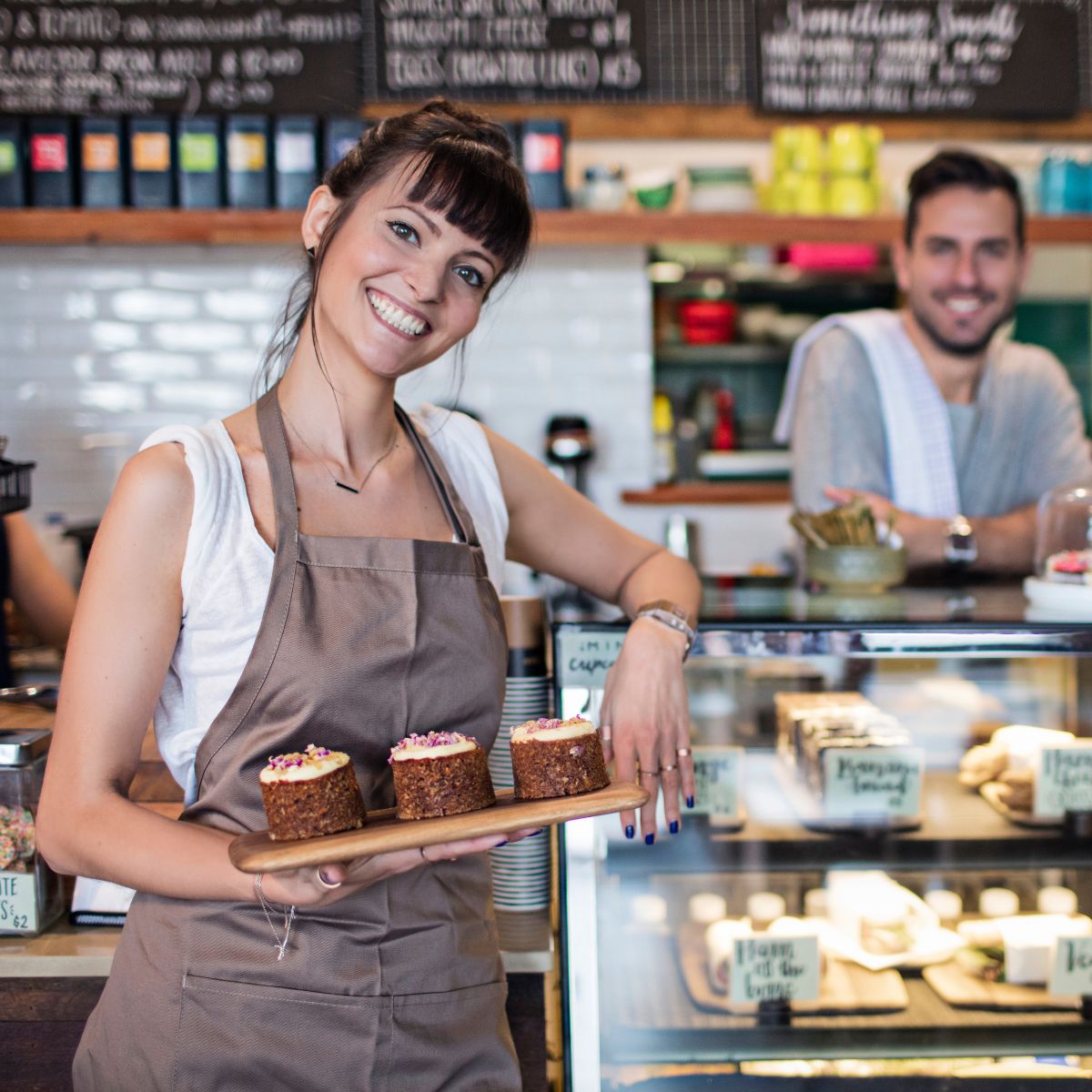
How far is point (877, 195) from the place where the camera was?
3904mm

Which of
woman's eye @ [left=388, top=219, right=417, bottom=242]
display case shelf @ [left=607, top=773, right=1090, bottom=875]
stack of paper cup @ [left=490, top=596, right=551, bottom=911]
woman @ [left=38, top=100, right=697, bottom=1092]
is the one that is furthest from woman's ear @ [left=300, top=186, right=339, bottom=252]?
display case shelf @ [left=607, top=773, right=1090, bottom=875]

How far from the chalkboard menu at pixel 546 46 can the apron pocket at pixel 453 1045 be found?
10.9 feet

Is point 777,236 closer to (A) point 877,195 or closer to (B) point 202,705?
(A) point 877,195

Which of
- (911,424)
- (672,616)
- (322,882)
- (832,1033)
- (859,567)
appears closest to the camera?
(322,882)

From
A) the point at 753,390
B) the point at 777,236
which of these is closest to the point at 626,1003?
the point at 777,236

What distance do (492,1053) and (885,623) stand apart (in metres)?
0.73

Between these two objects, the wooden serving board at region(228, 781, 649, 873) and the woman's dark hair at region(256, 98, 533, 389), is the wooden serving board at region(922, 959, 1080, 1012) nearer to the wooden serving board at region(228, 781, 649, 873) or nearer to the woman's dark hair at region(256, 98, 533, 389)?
the wooden serving board at region(228, 781, 649, 873)

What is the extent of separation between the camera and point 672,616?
1.46 m

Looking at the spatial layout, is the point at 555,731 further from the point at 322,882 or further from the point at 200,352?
the point at 200,352

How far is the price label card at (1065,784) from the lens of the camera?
5.79ft

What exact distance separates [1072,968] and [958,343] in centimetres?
140

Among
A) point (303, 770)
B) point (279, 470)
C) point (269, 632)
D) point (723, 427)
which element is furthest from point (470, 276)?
point (723, 427)

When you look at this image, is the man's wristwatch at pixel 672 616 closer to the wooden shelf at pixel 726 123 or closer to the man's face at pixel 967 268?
the man's face at pixel 967 268

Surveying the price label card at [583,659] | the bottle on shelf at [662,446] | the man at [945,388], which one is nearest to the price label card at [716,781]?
the price label card at [583,659]
